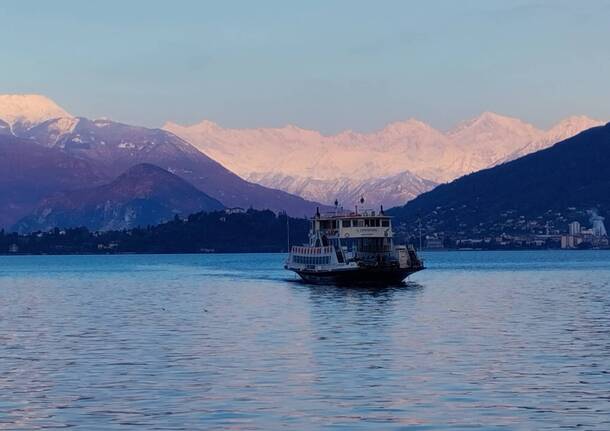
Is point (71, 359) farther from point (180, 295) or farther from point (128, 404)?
point (180, 295)

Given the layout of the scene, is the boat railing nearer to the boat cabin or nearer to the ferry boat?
the ferry boat

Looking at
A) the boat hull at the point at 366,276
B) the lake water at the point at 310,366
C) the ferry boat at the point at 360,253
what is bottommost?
the lake water at the point at 310,366

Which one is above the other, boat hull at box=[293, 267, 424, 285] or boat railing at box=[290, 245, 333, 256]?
boat railing at box=[290, 245, 333, 256]

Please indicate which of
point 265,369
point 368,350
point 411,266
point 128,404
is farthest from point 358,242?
point 128,404

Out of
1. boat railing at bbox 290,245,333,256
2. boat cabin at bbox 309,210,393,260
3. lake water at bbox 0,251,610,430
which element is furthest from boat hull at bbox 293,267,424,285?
lake water at bbox 0,251,610,430

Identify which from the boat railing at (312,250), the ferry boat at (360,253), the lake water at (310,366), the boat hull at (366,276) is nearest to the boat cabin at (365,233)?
the ferry boat at (360,253)

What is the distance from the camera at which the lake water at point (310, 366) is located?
166 ft

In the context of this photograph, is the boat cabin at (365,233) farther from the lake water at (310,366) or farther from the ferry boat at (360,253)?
the lake water at (310,366)

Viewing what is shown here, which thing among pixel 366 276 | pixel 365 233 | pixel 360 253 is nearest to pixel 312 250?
pixel 360 253

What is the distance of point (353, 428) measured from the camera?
47.8 meters

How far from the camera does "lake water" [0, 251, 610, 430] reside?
50562mm

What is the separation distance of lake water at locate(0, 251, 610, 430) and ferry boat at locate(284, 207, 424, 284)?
32.0 m

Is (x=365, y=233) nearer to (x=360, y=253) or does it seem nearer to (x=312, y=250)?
(x=360, y=253)

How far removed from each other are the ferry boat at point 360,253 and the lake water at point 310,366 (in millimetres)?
32048
